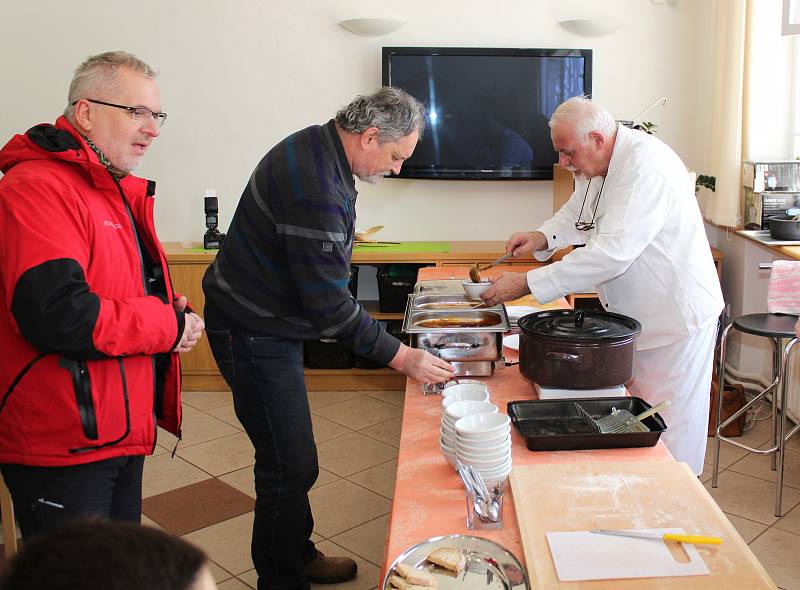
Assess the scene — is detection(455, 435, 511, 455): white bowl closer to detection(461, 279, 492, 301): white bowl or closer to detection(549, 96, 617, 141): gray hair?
detection(461, 279, 492, 301): white bowl

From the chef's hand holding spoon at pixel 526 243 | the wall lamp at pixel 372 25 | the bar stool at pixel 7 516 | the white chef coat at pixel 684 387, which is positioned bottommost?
the bar stool at pixel 7 516

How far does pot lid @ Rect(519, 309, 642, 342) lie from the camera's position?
6.38ft

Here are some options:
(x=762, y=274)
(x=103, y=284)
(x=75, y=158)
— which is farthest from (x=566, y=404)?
(x=762, y=274)

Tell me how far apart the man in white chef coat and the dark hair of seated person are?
1826 millimetres

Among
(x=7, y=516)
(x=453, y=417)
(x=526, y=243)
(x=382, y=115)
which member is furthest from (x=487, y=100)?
(x=7, y=516)

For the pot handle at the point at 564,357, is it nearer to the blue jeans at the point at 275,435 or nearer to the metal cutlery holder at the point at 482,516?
the metal cutlery holder at the point at 482,516

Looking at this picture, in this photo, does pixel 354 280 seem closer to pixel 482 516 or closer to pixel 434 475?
pixel 434 475

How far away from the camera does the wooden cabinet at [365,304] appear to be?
170 inches

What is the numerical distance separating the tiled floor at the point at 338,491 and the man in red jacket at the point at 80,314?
0.89 m

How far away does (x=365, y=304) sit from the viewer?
4777mm

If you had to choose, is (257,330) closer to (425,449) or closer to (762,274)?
(425,449)

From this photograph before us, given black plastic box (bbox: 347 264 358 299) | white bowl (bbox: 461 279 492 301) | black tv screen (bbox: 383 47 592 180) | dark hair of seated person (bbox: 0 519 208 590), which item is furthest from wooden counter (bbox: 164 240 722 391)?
dark hair of seated person (bbox: 0 519 208 590)

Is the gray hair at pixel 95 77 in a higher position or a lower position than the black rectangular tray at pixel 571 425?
higher

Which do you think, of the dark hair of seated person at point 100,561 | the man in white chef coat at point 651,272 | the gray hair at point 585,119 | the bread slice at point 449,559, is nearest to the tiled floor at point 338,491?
the man in white chef coat at point 651,272
